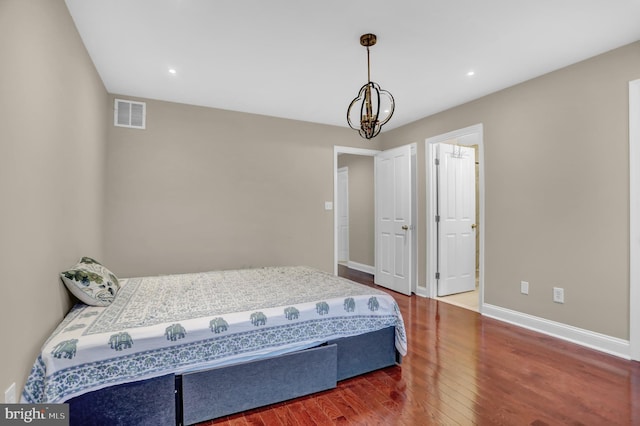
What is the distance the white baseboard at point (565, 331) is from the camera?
2.60 m

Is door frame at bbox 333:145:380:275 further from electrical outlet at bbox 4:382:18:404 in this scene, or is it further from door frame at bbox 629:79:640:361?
electrical outlet at bbox 4:382:18:404

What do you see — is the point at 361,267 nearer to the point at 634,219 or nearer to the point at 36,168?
the point at 634,219

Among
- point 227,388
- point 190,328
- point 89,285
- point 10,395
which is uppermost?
point 89,285

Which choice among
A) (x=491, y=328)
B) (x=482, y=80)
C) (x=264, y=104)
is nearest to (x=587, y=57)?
(x=482, y=80)

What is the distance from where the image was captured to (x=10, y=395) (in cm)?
142

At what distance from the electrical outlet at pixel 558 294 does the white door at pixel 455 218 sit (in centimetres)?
151

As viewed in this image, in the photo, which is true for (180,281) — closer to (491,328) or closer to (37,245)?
(37,245)

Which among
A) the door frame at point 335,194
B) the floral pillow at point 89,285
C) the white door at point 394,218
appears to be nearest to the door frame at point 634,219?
the white door at point 394,218

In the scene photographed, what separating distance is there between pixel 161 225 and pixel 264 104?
1.92 m

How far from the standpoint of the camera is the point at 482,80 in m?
3.24

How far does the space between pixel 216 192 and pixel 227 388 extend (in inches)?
104

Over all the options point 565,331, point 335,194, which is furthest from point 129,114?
point 565,331

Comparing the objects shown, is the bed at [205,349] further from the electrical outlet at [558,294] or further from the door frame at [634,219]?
the door frame at [634,219]

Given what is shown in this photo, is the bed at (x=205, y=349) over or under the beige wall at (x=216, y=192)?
under
